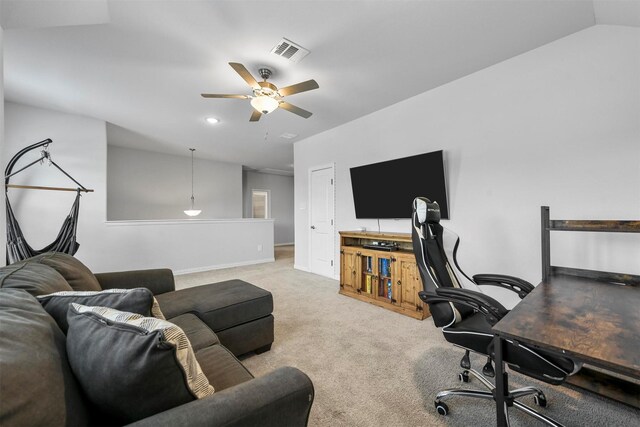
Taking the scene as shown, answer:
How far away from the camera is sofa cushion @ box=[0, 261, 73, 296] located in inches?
44.2

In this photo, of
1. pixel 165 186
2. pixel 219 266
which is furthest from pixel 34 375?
pixel 165 186

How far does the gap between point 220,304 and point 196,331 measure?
0.37 m

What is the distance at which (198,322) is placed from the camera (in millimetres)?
1751

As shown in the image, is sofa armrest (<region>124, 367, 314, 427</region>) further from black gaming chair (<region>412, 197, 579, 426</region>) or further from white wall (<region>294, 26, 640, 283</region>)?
white wall (<region>294, 26, 640, 283</region>)

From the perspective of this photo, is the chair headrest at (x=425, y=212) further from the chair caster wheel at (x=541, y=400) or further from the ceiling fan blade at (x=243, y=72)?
the ceiling fan blade at (x=243, y=72)

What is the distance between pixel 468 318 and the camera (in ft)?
5.52

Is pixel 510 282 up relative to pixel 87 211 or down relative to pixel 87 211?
down

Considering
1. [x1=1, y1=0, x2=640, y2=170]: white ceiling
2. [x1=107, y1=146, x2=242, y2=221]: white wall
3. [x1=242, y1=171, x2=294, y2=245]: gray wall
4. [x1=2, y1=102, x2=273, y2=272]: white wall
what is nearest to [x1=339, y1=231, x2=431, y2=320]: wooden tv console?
[x1=1, y1=0, x2=640, y2=170]: white ceiling

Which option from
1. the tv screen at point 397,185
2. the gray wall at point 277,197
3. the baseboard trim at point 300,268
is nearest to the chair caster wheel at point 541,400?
the tv screen at point 397,185

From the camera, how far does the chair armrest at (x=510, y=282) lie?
1.70 metres

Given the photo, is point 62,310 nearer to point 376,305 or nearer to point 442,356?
point 442,356

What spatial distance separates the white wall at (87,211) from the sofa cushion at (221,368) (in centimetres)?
405

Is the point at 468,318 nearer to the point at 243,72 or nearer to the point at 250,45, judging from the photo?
the point at 243,72

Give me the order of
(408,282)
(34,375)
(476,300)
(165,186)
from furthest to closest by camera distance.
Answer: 1. (165,186)
2. (408,282)
3. (476,300)
4. (34,375)
